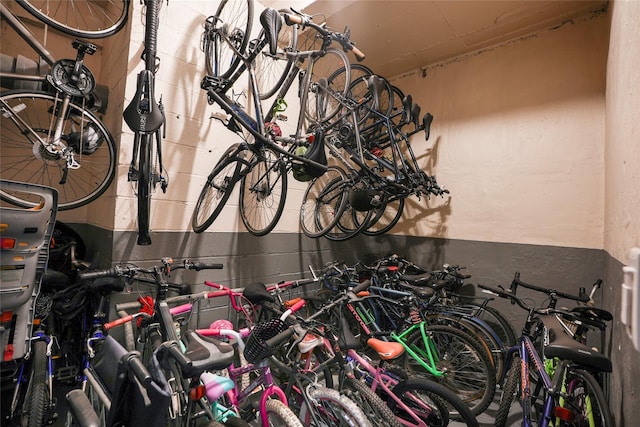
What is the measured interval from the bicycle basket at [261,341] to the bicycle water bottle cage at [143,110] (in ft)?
4.68

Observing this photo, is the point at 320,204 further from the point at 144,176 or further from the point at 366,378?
the point at 366,378

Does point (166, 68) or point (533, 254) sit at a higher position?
point (166, 68)

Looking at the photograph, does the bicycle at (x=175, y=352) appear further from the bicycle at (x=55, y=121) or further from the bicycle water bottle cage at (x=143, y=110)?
the bicycle water bottle cage at (x=143, y=110)

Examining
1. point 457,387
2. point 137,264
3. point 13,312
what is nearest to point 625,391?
point 457,387

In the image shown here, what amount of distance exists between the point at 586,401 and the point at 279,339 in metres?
1.63

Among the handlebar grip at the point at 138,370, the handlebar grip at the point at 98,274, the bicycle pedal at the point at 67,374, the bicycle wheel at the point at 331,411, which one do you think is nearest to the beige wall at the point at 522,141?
the bicycle wheel at the point at 331,411

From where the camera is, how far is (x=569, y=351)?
1334 millimetres

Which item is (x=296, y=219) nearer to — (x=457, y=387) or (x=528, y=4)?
(x=457, y=387)

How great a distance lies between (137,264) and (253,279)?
3.40 ft

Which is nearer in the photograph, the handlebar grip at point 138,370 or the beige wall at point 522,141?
the handlebar grip at point 138,370

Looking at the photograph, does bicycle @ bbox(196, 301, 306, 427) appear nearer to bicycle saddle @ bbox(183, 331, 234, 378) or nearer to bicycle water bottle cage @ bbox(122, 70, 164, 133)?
bicycle saddle @ bbox(183, 331, 234, 378)

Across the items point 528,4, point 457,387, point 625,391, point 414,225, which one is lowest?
point 457,387

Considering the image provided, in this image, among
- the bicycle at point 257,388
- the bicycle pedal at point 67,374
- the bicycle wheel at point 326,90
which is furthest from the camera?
the bicycle wheel at point 326,90

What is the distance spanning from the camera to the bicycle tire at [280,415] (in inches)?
52.1
